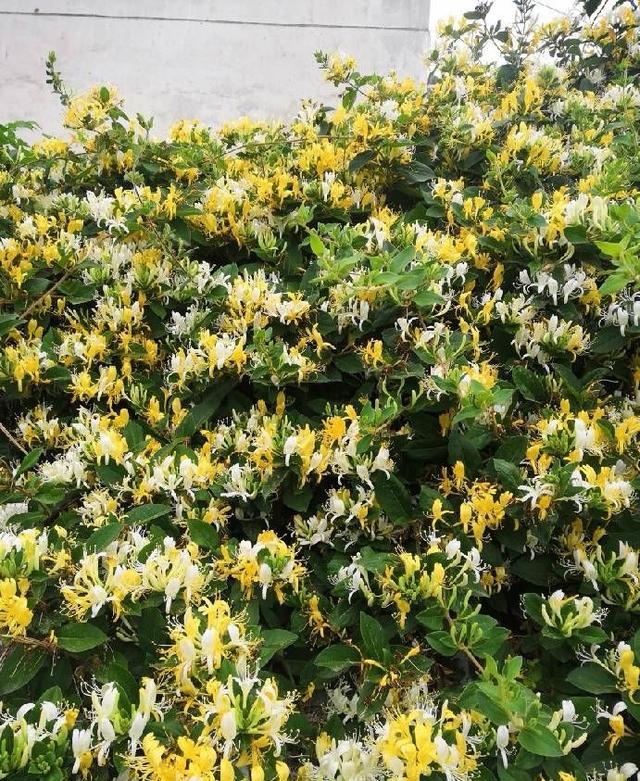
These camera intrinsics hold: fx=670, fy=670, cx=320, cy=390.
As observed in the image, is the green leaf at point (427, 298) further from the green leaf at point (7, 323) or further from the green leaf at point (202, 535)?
the green leaf at point (7, 323)

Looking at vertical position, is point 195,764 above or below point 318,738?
above

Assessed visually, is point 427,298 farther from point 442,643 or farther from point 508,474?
point 442,643

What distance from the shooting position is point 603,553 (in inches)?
47.8

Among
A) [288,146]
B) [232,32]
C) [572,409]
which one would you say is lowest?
[572,409]

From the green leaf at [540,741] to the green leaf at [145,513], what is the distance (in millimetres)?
688

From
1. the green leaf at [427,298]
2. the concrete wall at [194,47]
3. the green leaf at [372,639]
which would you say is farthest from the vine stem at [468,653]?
the concrete wall at [194,47]

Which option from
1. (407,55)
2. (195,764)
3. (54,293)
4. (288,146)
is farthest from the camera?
(407,55)

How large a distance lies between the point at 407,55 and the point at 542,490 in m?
3.62

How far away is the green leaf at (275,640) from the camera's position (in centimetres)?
107

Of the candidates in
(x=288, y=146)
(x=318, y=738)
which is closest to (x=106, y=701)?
(x=318, y=738)

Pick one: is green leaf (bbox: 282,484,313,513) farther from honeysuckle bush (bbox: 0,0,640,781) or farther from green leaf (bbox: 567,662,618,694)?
green leaf (bbox: 567,662,618,694)

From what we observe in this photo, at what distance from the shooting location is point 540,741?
2.95ft

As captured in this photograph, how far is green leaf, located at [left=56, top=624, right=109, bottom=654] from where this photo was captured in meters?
1.01

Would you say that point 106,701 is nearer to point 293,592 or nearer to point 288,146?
point 293,592
